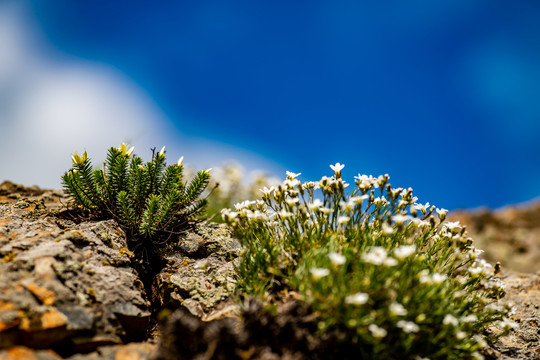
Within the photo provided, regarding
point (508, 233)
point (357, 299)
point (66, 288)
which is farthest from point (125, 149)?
point (508, 233)

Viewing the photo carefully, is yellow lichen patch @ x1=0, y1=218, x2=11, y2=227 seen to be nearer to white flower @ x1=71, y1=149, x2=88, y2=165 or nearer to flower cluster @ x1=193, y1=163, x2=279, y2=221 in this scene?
white flower @ x1=71, y1=149, x2=88, y2=165

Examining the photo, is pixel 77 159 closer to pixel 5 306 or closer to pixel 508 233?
pixel 5 306

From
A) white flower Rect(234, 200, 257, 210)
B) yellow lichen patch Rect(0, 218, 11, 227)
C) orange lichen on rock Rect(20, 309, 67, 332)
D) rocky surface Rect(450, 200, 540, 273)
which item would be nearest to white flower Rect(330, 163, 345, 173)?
white flower Rect(234, 200, 257, 210)

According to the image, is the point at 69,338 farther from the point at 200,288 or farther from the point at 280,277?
the point at 280,277

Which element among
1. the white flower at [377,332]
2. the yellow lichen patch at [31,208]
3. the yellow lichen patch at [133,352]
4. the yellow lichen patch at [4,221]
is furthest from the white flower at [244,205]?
the yellow lichen patch at [31,208]

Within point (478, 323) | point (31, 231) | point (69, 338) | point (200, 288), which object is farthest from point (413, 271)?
point (31, 231)

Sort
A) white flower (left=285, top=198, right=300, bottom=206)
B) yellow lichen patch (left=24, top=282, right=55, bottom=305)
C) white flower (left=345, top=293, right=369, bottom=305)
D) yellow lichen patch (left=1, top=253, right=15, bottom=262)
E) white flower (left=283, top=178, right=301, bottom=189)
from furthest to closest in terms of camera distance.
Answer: white flower (left=283, top=178, right=301, bottom=189), white flower (left=285, top=198, right=300, bottom=206), yellow lichen patch (left=1, top=253, right=15, bottom=262), yellow lichen patch (left=24, top=282, right=55, bottom=305), white flower (left=345, top=293, right=369, bottom=305)

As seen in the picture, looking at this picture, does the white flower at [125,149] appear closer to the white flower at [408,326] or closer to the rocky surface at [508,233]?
the white flower at [408,326]
